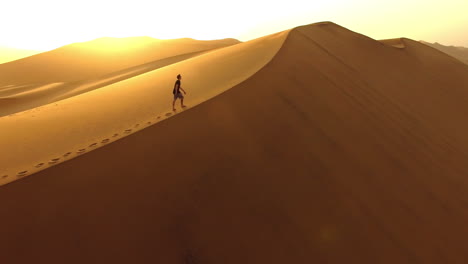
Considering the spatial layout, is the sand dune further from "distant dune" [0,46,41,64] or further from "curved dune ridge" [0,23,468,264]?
"distant dune" [0,46,41,64]

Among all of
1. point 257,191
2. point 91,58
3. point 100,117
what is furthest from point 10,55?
point 257,191

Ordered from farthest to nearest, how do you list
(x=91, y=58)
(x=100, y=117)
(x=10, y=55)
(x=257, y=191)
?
(x=10, y=55) < (x=91, y=58) < (x=100, y=117) < (x=257, y=191)

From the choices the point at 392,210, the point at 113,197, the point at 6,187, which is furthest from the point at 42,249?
the point at 392,210

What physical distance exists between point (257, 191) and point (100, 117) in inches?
180

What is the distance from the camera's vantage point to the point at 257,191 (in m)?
3.78

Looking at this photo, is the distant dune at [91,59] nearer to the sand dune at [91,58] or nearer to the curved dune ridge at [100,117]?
the sand dune at [91,58]

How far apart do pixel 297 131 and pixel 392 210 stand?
72.0 inches

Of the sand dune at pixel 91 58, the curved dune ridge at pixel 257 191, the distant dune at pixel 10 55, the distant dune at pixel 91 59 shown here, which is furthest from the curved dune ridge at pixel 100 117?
the distant dune at pixel 10 55

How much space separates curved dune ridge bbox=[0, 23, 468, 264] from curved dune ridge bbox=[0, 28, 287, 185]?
396 mm

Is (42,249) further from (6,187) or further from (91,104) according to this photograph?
(91,104)

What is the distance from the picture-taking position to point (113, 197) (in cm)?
353

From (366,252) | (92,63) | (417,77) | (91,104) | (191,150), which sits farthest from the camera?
(92,63)

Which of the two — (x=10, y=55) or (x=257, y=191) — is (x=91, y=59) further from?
(x=10, y=55)

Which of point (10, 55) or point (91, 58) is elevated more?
point (10, 55)
